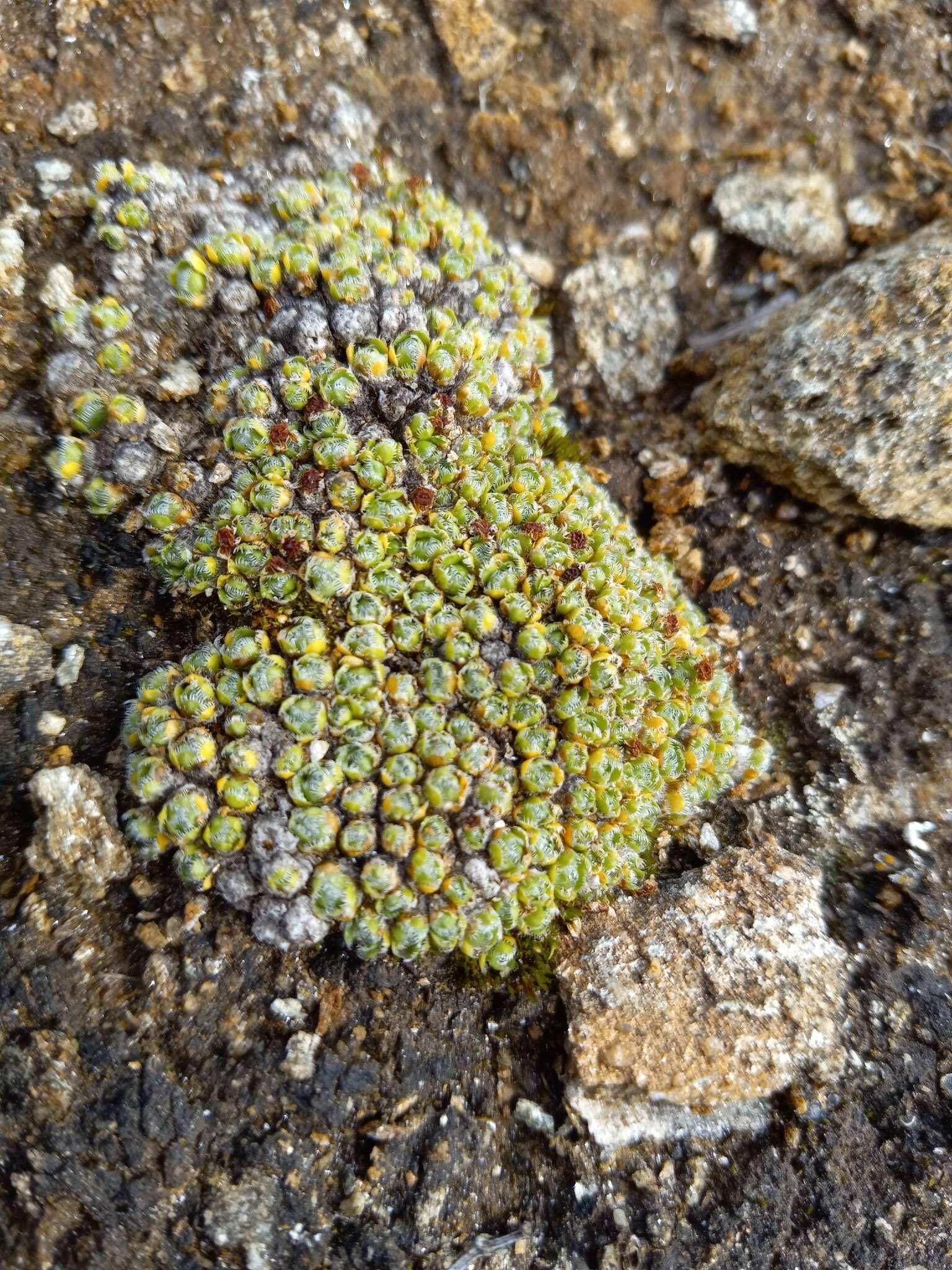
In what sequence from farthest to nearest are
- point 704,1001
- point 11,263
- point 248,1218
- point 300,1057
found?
1. point 11,263
2. point 704,1001
3. point 300,1057
4. point 248,1218

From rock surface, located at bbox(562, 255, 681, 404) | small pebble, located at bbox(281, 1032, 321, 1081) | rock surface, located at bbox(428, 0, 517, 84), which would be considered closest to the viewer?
small pebble, located at bbox(281, 1032, 321, 1081)

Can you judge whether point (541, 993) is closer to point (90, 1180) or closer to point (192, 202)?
point (90, 1180)

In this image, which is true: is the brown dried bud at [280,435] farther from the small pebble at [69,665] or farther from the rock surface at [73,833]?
the rock surface at [73,833]

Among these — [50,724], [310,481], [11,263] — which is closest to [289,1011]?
[50,724]

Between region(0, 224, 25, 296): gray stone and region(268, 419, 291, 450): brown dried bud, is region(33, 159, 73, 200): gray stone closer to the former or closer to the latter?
region(0, 224, 25, 296): gray stone

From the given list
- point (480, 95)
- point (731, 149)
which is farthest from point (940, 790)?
point (480, 95)

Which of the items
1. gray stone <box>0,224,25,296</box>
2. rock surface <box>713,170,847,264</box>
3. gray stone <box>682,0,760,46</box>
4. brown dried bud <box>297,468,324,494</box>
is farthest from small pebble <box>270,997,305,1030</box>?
gray stone <box>682,0,760,46</box>

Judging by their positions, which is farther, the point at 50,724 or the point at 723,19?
the point at 723,19

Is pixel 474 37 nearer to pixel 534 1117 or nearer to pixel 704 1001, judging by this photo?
pixel 704 1001
